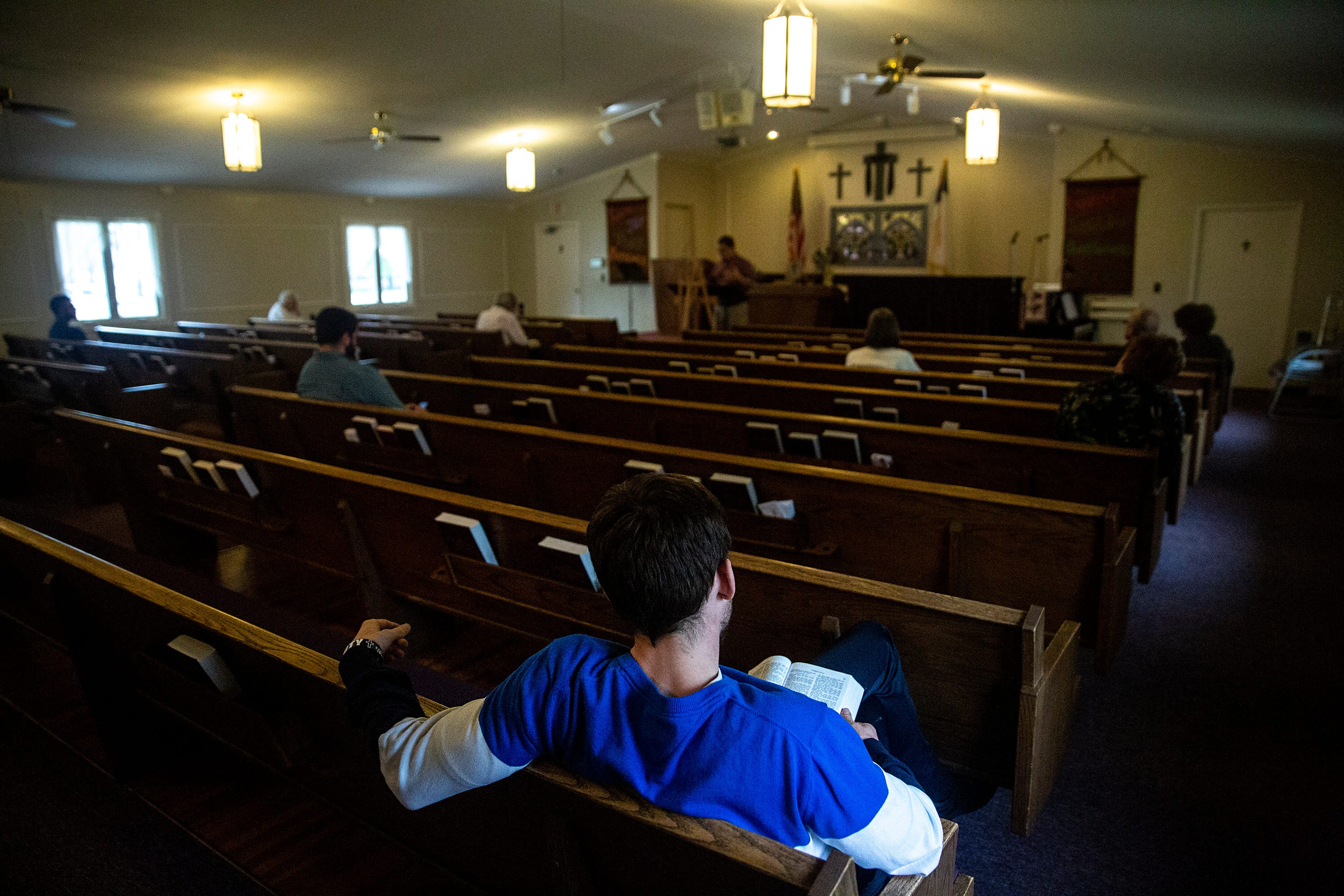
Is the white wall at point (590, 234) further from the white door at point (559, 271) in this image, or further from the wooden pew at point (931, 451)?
the wooden pew at point (931, 451)

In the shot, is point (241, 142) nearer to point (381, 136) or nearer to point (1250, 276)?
point (381, 136)

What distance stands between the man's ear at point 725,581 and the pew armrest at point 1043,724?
677 mm

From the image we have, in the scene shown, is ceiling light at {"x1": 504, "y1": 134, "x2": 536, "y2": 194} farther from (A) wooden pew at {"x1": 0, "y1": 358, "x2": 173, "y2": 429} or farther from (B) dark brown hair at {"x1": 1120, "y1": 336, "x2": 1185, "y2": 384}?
(B) dark brown hair at {"x1": 1120, "y1": 336, "x2": 1185, "y2": 384}

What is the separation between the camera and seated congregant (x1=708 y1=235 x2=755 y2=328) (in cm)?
1055

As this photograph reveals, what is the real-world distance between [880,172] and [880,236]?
0.83 meters

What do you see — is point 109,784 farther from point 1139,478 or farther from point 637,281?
point 637,281

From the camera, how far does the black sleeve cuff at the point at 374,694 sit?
1.08 metres

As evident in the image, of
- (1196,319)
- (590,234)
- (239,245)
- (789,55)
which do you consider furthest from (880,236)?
(239,245)

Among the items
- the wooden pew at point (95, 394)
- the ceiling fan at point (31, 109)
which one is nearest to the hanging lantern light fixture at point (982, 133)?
the wooden pew at point (95, 394)

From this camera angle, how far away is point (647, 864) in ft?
2.94

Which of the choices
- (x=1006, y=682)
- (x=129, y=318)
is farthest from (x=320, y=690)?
(x=129, y=318)

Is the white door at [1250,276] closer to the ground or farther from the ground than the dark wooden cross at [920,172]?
closer to the ground

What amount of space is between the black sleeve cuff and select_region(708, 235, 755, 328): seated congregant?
9396 millimetres

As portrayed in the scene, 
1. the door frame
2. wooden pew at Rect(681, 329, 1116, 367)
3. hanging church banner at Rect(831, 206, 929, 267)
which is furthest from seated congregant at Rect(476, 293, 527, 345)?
the door frame
